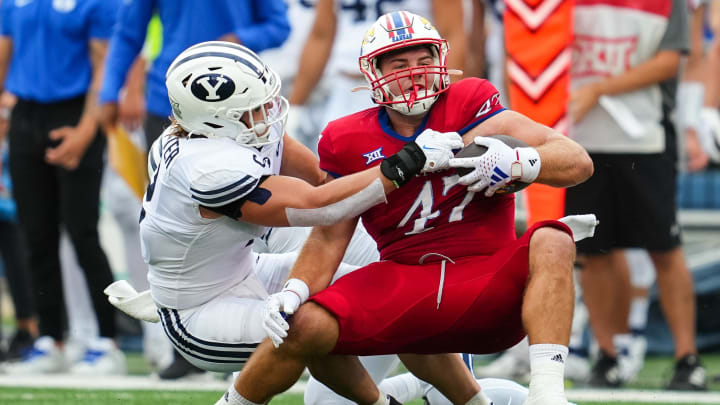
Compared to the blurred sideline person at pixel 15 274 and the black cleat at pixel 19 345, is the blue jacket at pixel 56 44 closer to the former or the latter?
the blurred sideline person at pixel 15 274

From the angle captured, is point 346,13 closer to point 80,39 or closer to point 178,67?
point 80,39

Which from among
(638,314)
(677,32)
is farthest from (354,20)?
(638,314)

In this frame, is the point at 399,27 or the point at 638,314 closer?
the point at 399,27

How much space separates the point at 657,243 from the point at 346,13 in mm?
1779

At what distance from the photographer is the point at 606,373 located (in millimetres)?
5984

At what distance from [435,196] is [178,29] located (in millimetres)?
2397

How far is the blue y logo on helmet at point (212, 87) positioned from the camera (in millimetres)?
3975

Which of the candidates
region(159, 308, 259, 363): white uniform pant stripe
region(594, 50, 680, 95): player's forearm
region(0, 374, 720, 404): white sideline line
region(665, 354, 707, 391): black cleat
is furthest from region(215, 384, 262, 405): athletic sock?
region(594, 50, 680, 95): player's forearm

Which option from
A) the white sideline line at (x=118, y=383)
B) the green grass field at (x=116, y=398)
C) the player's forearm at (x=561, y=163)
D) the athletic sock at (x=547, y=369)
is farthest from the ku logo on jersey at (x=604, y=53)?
the athletic sock at (x=547, y=369)

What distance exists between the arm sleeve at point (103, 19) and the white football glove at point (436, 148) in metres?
3.23

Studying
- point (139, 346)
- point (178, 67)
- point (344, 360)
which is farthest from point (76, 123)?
→ point (344, 360)

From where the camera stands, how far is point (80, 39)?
261 inches

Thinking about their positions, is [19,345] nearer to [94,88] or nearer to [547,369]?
[94,88]

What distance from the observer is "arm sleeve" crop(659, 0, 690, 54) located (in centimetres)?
604
